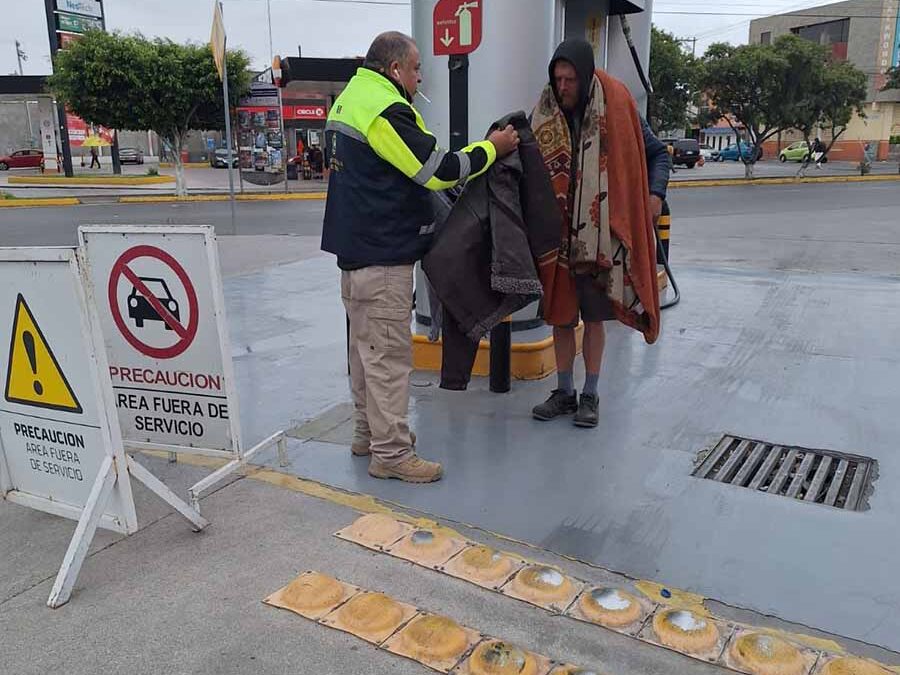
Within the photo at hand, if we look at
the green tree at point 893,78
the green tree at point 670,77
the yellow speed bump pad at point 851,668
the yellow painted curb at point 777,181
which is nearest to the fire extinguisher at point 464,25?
the yellow speed bump pad at point 851,668

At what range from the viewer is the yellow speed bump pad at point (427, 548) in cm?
282

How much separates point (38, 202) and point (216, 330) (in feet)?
72.5

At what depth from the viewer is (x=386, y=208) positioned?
3279 millimetres

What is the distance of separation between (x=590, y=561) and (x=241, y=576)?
4.18 feet

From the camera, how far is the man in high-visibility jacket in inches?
123

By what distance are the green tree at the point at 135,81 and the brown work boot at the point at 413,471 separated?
2062cm

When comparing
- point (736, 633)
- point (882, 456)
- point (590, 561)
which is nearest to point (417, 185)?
point (590, 561)

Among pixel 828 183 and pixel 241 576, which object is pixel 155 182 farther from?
pixel 241 576

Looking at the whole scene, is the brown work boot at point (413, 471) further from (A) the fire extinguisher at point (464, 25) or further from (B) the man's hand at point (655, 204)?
(A) the fire extinguisher at point (464, 25)

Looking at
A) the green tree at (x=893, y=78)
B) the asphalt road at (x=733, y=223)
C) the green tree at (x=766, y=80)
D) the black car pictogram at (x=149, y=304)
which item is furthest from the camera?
the green tree at (x=893, y=78)

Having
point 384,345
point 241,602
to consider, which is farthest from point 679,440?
point 241,602

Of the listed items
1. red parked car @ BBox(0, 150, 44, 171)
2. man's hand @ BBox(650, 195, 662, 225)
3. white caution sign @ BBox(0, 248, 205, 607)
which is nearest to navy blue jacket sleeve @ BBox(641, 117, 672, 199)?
man's hand @ BBox(650, 195, 662, 225)

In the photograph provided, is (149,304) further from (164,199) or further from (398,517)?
(164,199)

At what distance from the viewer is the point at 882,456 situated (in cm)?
365
